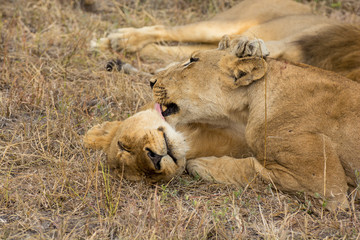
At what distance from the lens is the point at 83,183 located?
2924 millimetres

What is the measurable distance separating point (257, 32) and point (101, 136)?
6.94 ft

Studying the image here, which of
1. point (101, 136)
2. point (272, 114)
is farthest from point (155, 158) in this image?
point (272, 114)

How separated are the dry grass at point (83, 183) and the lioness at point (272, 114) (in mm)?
114

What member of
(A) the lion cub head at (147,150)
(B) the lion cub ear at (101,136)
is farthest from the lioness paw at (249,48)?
(B) the lion cub ear at (101,136)

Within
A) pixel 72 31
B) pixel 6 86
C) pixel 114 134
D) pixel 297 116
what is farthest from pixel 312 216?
pixel 72 31

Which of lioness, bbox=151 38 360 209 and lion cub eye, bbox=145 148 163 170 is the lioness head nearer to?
lioness, bbox=151 38 360 209

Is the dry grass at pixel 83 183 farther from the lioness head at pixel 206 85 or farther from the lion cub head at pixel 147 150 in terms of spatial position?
the lioness head at pixel 206 85

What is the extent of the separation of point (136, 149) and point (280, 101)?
2.62 ft

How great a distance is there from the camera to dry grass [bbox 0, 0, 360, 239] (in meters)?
2.47

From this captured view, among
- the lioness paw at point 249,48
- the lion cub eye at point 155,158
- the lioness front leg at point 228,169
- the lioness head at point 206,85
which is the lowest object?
the lioness front leg at point 228,169

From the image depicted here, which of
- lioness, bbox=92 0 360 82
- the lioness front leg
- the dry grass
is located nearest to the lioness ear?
the lioness front leg

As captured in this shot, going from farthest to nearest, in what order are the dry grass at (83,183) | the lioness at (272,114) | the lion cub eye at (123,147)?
the lion cub eye at (123,147)
the lioness at (272,114)
the dry grass at (83,183)

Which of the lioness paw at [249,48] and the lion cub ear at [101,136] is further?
the lion cub ear at [101,136]

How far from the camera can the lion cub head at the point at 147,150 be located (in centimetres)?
281
